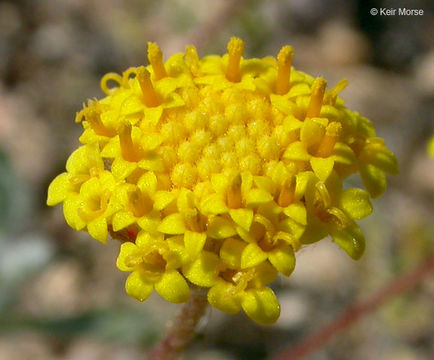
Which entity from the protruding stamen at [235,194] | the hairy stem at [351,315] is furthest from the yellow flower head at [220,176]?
the hairy stem at [351,315]

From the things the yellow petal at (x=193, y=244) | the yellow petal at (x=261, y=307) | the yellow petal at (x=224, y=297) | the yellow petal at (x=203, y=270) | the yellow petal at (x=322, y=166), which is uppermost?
the yellow petal at (x=322, y=166)

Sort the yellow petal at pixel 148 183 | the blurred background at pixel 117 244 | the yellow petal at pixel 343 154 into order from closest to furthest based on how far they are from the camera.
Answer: the yellow petal at pixel 148 183
the yellow petal at pixel 343 154
the blurred background at pixel 117 244

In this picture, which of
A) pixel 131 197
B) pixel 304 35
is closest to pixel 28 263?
pixel 131 197

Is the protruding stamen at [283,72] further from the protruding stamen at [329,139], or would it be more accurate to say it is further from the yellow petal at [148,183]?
the yellow petal at [148,183]

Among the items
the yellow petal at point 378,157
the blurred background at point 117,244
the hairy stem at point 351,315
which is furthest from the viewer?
the blurred background at point 117,244

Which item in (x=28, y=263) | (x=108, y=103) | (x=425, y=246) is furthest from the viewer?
(x=425, y=246)

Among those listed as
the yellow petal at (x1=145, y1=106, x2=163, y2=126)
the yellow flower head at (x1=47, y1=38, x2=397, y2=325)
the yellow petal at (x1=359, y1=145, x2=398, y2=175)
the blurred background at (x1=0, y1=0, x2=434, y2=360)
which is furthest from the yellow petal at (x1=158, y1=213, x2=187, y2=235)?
the blurred background at (x1=0, y1=0, x2=434, y2=360)

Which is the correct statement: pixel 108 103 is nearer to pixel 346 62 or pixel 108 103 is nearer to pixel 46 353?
pixel 46 353
